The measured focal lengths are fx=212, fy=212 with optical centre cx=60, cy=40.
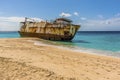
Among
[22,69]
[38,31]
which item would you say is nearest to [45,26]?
[38,31]

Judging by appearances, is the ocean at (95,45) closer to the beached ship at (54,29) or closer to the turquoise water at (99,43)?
the turquoise water at (99,43)

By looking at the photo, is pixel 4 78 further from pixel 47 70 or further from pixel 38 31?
pixel 38 31

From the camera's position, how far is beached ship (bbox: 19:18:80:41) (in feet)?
111

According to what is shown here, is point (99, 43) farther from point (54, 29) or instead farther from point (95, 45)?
point (54, 29)

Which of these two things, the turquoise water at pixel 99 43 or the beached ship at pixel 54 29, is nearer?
the turquoise water at pixel 99 43

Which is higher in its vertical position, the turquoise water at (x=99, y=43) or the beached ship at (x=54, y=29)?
the beached ship at (x=54, y=29)

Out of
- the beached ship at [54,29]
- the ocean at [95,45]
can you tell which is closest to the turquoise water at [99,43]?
the ocean at [95,45]

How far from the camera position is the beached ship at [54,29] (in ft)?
111

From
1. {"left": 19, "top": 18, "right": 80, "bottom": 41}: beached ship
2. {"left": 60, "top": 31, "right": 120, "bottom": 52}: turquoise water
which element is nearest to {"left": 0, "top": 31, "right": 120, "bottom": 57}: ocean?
{"left": 60, "top": 31, "right": 120, "bottom": 52}: turquoise water

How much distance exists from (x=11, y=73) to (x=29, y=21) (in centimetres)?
3327

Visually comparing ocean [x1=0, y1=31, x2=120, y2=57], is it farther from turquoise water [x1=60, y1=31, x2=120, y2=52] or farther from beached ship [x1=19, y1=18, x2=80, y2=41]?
beached ship [x1=19, y1=18, x2=80, y2=41]

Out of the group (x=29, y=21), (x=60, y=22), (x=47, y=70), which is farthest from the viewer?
(x=29, y=21)

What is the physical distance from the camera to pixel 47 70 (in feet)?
22.7

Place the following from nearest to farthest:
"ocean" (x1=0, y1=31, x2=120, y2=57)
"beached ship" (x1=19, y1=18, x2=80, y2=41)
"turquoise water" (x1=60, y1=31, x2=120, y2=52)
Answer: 1. "ocean" (x1=0, y1=31, x2=120, y2=57)
2. "turquoise water" (x1=60, y1=31, x2=120, y2=52)
3. "beached ship" (x1=19, y1=18, x2=80, y2=41)
